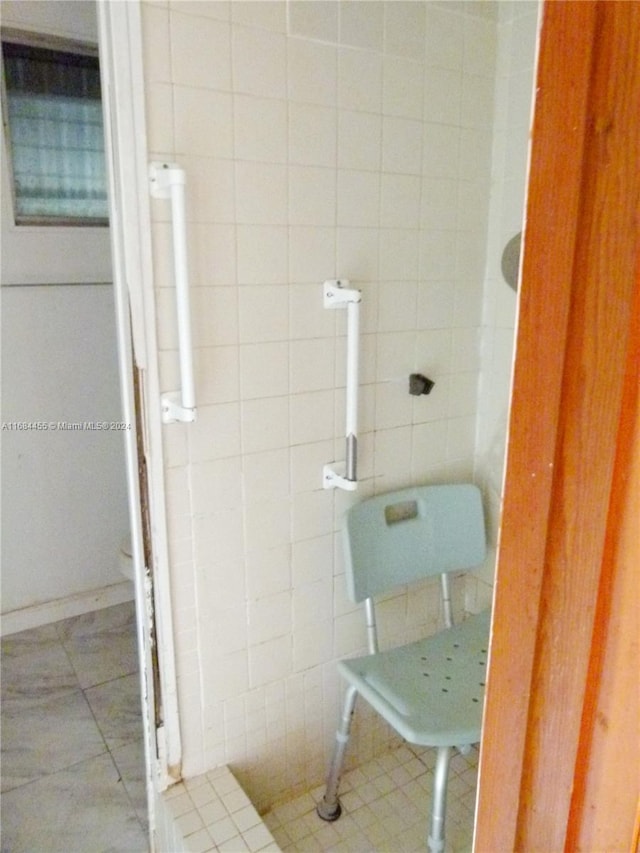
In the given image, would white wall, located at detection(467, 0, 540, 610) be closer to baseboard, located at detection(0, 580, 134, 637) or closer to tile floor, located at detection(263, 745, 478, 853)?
tile floor, located at detection(263, 745, 478, 853)

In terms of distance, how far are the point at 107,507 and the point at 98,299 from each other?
0.75 m

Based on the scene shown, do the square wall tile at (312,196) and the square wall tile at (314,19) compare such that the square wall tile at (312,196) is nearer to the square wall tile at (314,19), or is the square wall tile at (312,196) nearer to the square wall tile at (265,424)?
the square wall tile at (314,19)

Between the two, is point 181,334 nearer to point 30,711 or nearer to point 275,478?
point 275,478

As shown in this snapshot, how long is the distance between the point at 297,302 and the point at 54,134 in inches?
51.1

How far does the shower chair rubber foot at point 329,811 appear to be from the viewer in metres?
1.61

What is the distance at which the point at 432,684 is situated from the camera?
1437 millimetres

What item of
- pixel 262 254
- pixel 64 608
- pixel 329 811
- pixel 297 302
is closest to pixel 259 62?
pixel 262 254

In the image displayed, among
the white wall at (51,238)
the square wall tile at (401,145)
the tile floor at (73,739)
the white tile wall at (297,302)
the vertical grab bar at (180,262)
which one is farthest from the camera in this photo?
the white wall at (51,238)

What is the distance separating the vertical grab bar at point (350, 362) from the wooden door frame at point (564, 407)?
941mm

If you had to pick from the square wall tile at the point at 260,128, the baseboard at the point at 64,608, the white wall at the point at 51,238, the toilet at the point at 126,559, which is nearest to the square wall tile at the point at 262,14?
the square wall tile at the point at 260,128

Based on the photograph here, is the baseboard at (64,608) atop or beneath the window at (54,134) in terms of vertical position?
beneath

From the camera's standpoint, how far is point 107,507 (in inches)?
95.2

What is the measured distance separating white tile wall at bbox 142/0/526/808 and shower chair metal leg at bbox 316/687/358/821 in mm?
94

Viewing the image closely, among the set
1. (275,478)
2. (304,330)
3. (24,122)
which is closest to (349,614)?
(275,478)
